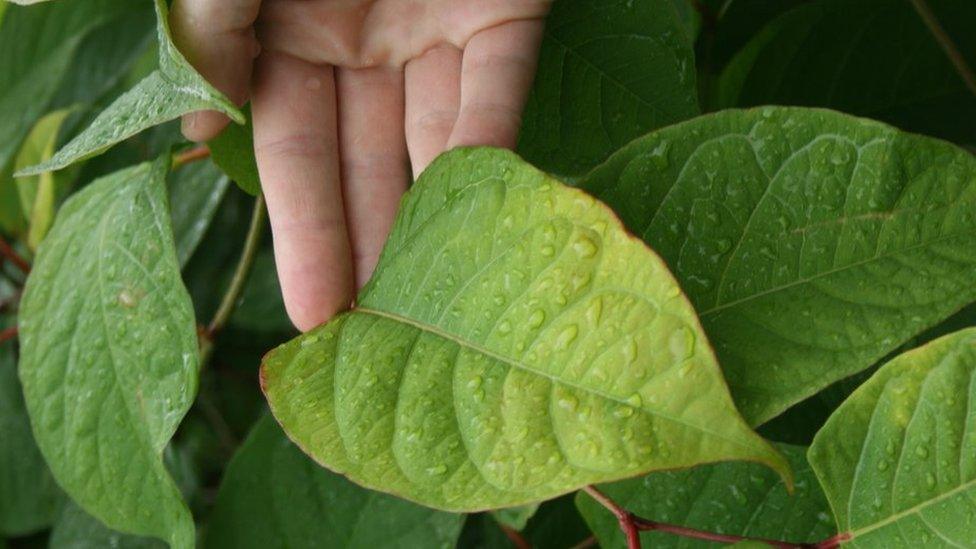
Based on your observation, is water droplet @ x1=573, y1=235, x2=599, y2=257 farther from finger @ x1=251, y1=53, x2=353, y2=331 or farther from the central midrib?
finger @ x1=251, y1=53, x2=353, y2=331

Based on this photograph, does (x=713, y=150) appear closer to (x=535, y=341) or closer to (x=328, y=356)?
(x=535, y=341)

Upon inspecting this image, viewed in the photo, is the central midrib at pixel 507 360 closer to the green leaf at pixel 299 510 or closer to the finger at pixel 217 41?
the finger at pixel 217 41

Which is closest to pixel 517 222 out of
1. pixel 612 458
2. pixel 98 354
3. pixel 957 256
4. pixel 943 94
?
pixel 612 458

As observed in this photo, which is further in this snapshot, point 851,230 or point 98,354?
point 98,354

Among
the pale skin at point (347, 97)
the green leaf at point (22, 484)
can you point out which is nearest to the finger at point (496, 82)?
the pale skin at point (347, 97)

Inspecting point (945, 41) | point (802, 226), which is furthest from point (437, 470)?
point (945, 41)
